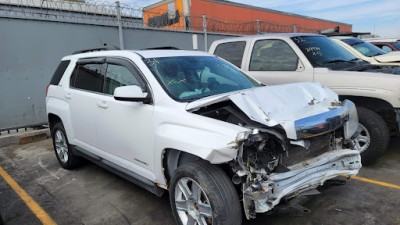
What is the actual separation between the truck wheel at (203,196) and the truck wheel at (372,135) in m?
2.60

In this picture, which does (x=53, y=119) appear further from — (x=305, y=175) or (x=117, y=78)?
(x=305, y=175)

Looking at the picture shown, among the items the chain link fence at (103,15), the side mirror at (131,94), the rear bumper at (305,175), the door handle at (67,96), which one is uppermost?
the chain link fence at (103,15)

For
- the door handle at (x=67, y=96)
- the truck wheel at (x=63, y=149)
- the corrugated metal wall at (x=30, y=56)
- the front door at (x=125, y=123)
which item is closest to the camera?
the front door at (x=125, y=123)

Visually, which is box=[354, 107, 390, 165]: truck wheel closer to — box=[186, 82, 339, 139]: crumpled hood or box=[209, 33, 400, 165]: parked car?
box=[209, 33, 400, 165]: parked car

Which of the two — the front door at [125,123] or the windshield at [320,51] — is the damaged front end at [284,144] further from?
the windshield at [320,51]

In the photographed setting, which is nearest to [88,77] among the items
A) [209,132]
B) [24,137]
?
[209,132]

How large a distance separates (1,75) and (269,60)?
5856 mm

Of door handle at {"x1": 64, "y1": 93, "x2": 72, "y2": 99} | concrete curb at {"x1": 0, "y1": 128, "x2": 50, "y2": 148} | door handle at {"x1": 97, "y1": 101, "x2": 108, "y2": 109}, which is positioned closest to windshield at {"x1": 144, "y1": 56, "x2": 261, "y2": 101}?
door handle at {"x1": 97, "y1": 101, "x2": 108, "y2": 109}

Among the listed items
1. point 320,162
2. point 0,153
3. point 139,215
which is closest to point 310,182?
point 320,162

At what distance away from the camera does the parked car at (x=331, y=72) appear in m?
4.18

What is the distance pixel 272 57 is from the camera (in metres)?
5.28

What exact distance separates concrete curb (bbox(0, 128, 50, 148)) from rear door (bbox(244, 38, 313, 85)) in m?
4.98

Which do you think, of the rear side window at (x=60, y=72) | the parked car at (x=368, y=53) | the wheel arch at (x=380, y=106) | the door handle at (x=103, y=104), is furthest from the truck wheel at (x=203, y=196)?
the parked car at (x=368, y=53)

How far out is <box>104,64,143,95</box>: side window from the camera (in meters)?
3.46
